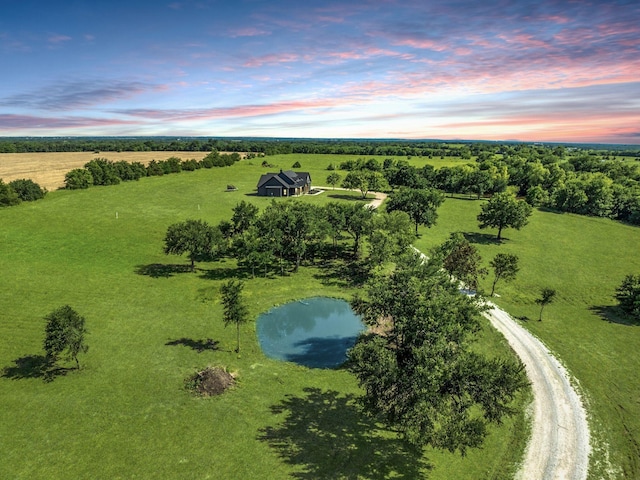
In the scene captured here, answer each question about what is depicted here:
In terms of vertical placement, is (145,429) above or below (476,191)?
A: below

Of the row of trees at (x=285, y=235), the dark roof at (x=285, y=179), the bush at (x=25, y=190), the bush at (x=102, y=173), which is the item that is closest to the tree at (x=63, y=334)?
the row of trees at (x=285, y=235)

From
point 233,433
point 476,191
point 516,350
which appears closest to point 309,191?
point 476,191

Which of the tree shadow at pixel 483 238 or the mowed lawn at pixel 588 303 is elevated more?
the tree shadow at pixel 483 238

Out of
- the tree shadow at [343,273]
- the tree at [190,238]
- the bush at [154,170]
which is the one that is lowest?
the tree shadow at [343,273]

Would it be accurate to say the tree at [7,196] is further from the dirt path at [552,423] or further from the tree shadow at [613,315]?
the tree shadow at [613,315]

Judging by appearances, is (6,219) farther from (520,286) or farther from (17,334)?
(520,286)

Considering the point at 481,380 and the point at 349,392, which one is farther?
the point at 349,392

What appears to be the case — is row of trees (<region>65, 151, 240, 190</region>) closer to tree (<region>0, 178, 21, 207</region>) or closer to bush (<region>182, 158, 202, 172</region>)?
bush (<region>182, 158, 202, 172</region>)
